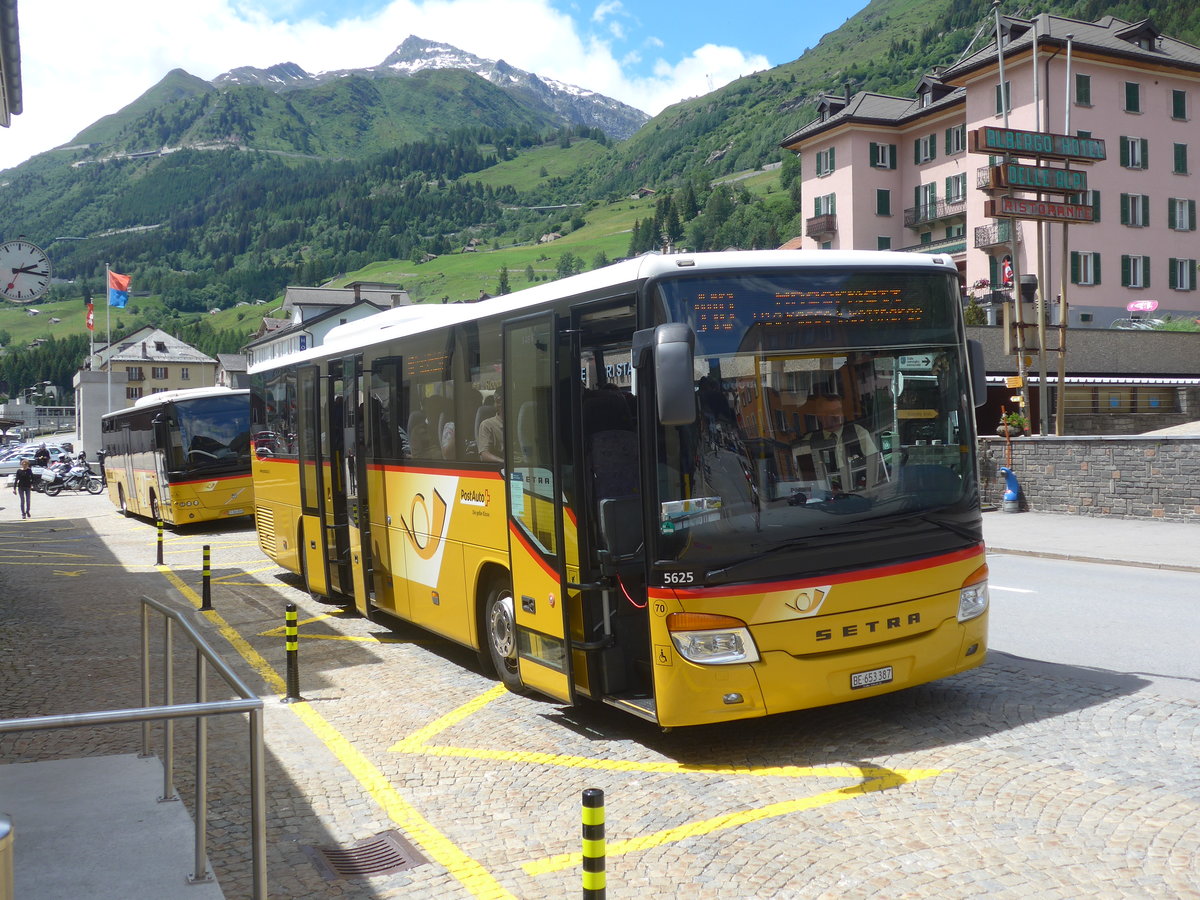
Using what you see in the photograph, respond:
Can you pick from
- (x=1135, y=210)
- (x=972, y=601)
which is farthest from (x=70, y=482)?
(x=972, y=601)

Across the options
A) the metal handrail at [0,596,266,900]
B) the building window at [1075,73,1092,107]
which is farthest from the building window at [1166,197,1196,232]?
the metal handrail at [0,596,266,900]

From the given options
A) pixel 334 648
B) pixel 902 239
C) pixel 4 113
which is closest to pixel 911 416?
pixel 334 648

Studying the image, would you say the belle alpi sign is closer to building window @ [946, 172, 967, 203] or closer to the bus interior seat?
the bus interior seat

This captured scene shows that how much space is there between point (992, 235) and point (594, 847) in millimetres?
56473

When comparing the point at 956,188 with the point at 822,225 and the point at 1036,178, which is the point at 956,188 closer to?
the point at 822,225

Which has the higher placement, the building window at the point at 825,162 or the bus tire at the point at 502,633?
the building window at the point at 825,162

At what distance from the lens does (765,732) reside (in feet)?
24.9

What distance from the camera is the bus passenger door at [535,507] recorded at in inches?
305

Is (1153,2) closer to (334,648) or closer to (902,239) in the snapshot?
(902,239)

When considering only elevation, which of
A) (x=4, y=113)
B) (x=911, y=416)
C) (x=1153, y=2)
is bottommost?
(x=911, y=416)

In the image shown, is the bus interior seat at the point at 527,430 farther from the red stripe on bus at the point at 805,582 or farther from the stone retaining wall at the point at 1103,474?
the stone retaining wall at the point at 1103,474

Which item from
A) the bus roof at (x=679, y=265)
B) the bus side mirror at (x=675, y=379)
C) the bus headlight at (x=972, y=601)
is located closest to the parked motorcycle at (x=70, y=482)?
the bus roof at (x=679, y=265)

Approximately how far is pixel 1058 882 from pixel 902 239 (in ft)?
215

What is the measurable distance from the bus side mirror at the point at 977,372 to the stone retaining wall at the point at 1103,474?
14.5 metres
